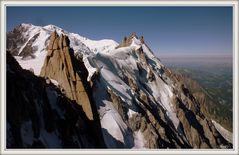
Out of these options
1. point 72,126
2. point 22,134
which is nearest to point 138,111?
point 72,126

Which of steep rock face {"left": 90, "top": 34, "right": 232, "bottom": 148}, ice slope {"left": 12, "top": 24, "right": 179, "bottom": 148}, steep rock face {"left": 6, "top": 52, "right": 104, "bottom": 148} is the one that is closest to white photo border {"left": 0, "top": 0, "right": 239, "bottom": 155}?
steep rock face {"left": 6, "top": 52, "right": 104, "bottom": 148}

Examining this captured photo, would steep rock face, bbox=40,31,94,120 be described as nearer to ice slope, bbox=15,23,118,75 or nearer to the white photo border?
ice slope, bbox=15,23,118,75

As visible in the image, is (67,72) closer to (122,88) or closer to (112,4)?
(112,4)

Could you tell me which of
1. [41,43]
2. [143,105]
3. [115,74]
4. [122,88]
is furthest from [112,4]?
[41,43]

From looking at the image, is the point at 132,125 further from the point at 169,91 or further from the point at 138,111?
the point at 169,91

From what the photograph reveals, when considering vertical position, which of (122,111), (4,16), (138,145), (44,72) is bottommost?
(138,145)

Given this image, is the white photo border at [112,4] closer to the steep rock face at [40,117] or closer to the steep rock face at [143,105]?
the steep rock face at [40,117]
